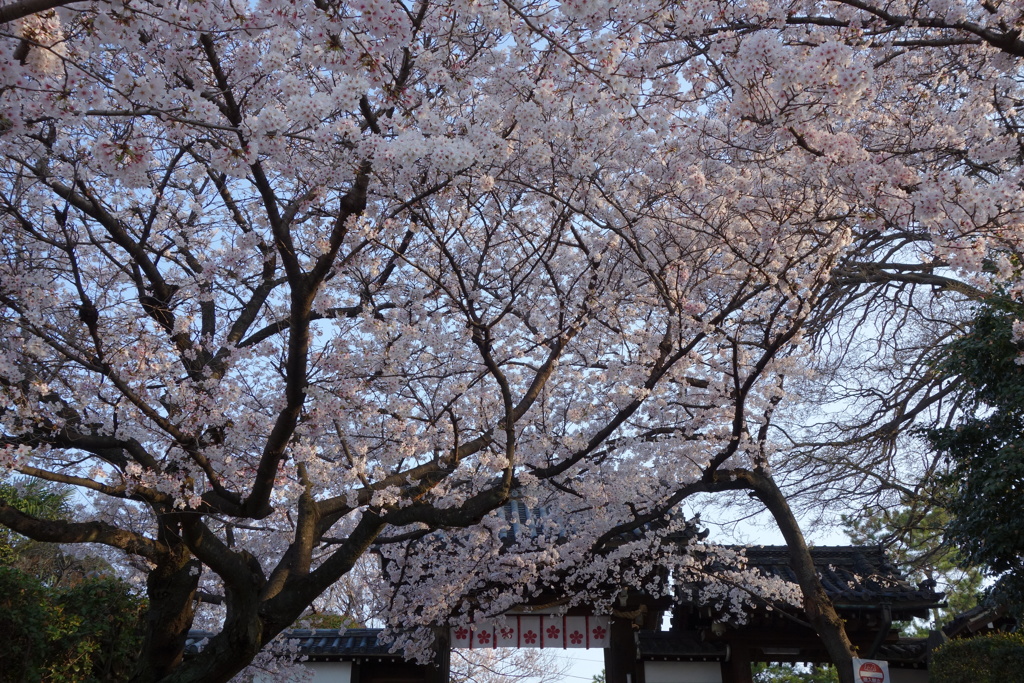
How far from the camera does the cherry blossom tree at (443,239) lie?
15.3 feet

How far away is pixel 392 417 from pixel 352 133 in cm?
386

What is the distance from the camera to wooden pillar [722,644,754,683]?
974 centimetres

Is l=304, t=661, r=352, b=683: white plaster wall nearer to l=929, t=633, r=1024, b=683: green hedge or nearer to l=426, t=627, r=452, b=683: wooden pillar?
l=426, t=627, r=452, b=683: wooden pillar

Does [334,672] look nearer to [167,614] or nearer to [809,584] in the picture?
[167,614]

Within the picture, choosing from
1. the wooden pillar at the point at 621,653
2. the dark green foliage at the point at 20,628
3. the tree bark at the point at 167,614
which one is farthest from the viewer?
the wooden pillar at the point at 621,653

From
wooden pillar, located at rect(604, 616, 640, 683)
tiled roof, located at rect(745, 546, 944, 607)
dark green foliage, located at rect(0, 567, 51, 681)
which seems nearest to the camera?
dark green foliage, located at rect(0, 567, 51, 681)

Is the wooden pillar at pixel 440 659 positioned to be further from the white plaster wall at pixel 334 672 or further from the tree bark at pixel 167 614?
the tree bark at pixel 167 614

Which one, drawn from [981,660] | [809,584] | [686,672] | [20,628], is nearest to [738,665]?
[686,672]

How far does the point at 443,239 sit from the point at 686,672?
6.75 m

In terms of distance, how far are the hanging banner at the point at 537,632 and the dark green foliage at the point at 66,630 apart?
13.5 ft

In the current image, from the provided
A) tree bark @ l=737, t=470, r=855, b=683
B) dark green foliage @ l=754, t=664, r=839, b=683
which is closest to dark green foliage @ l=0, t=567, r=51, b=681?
tree bark @ l=737, t=470, r=855, b=683

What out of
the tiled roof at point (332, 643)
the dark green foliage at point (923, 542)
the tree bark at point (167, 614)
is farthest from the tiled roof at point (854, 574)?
the tree bark at point (167, 614)

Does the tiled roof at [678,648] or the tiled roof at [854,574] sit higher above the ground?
the tiled roof at [854,574]

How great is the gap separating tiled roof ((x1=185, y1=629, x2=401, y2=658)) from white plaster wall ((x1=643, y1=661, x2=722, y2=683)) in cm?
339
